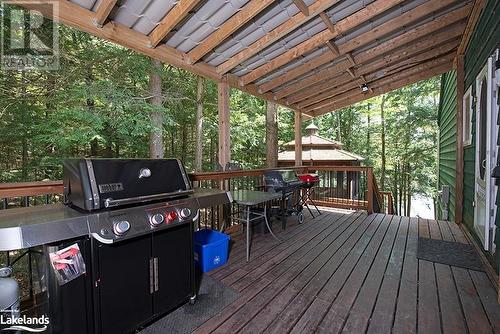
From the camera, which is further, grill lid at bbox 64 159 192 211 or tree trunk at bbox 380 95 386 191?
tree trunk at bbox 380 95 386 191

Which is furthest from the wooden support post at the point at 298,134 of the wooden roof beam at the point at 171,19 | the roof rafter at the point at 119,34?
the wooden roof beam at the point at 171,19

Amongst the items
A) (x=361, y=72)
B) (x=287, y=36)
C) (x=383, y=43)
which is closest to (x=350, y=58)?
(x=383, y=43)

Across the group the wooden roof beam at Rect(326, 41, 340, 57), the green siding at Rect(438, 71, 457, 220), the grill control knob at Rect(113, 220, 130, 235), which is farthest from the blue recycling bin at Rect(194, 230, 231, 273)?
the green siding at Rect(438, 71, 457, 220)

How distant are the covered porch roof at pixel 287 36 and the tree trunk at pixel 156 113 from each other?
2427 millimetres

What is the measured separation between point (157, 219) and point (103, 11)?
197 centimetres

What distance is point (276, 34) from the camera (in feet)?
10.00

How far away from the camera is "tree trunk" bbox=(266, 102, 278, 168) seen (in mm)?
7164

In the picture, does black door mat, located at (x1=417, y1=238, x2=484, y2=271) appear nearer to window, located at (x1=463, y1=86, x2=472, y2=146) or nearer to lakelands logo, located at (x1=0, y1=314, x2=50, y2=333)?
window, located at (x1=463, y1=86, x2=472, y2=146)

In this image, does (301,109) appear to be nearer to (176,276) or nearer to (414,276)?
(414,276)

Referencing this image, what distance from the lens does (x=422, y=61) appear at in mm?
4734

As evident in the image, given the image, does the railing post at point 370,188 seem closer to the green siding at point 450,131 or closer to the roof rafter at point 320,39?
the green siding at point 450,131

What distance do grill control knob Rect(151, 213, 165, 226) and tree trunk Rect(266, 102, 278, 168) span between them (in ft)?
18.8

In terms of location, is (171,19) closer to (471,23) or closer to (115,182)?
(115,182)
